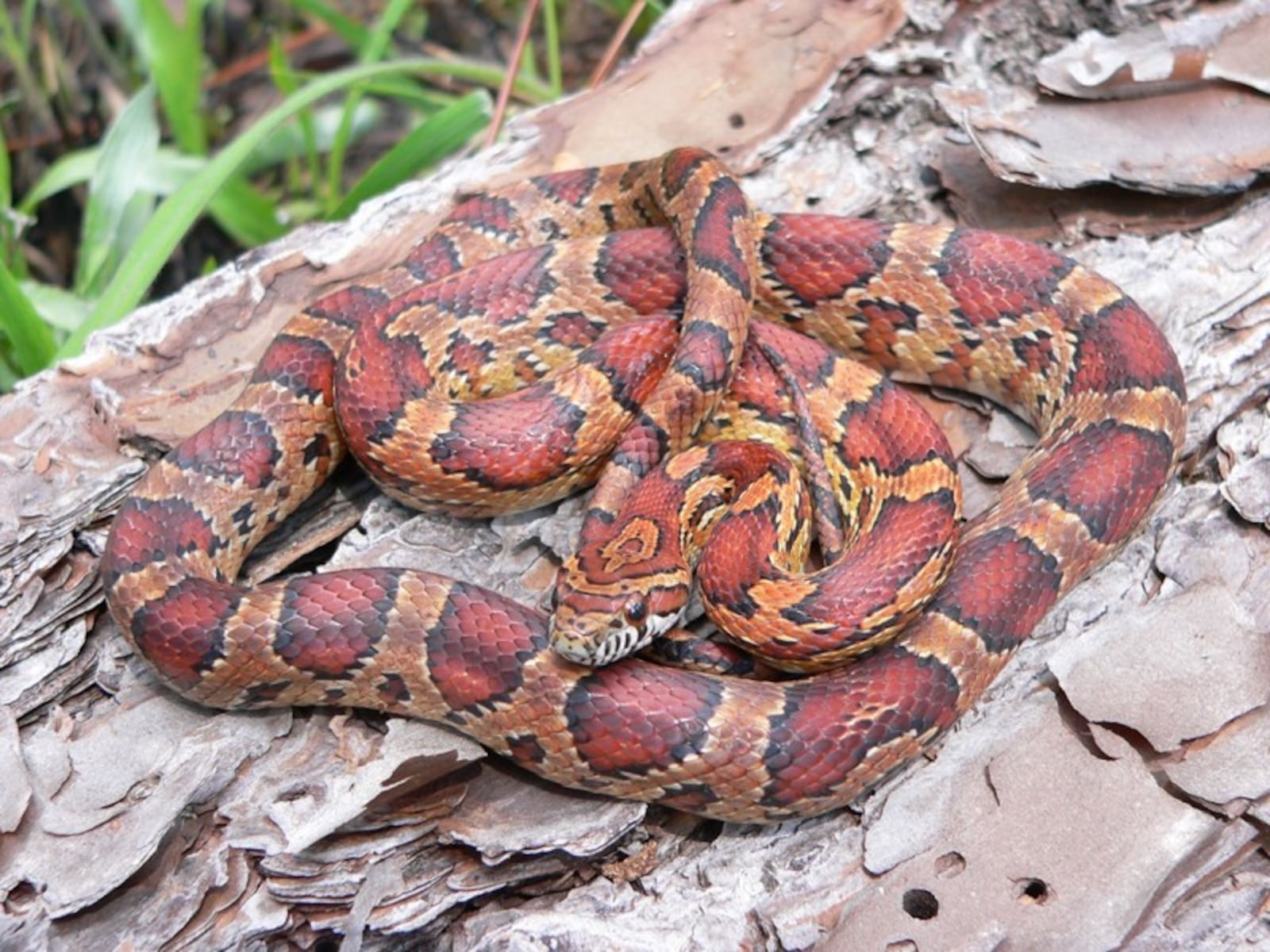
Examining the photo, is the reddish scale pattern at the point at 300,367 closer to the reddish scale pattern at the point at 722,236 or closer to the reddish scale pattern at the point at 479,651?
the reddish scale pattern at the point at 479,651

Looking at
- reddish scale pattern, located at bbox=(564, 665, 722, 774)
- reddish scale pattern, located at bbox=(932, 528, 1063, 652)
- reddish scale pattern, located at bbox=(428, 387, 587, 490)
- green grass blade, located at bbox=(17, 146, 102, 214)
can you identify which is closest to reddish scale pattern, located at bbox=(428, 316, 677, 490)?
reddish scale pattern, located at bbox=(428, 387, 587, 490)

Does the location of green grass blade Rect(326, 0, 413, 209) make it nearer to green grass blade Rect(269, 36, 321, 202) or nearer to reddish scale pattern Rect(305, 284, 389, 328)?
green grass blade Rect(269, 36, 321, 202)

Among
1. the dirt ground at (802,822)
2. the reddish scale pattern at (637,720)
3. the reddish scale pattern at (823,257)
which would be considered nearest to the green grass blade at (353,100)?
the dirt ground at (802,822)

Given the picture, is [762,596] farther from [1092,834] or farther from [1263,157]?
[1263,157]

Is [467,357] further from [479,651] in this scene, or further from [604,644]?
[604,644]

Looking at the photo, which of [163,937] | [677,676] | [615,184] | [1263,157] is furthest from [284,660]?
[1263,157]

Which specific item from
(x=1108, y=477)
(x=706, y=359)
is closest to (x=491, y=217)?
(x=706, y=359)
